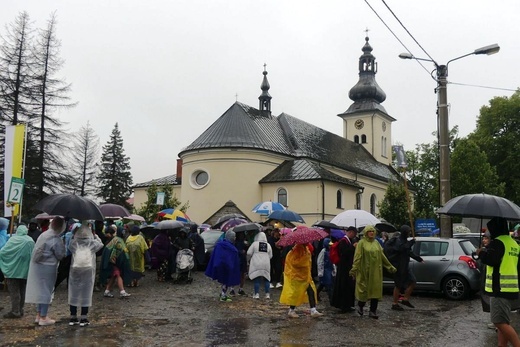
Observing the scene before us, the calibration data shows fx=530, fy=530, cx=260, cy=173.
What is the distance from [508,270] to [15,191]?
12546 mm

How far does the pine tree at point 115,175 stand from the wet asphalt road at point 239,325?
4896cm

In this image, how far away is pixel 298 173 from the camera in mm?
41906

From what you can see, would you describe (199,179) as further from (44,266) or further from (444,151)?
(44,266)

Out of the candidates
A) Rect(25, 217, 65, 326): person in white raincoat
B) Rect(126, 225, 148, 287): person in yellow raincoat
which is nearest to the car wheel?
Rect(126, 225, 148, 287): person in yellow raincoat

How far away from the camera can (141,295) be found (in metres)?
13.3

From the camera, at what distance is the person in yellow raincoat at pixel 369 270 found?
10.3m

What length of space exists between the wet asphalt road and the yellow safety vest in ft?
5.97

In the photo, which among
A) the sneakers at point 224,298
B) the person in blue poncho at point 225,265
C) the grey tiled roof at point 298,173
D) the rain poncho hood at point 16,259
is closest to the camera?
the rain poncho hood at point 16,259

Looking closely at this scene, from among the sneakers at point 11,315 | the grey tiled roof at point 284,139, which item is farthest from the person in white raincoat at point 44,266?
the grey tiled roof at point 284,139

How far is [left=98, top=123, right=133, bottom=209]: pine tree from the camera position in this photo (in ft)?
200

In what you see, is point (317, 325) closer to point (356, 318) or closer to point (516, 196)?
point (356, 318)

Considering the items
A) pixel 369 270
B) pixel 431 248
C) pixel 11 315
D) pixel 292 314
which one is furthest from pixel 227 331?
pixel 431 248

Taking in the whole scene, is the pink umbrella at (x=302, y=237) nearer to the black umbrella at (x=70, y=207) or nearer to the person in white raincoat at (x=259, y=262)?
the person in white raincoat at (x=259, y=262)

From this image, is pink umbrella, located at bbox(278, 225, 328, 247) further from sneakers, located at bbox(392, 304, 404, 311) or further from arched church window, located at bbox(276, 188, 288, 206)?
arched church window, located at bbox(276, 188, 288, 206)
